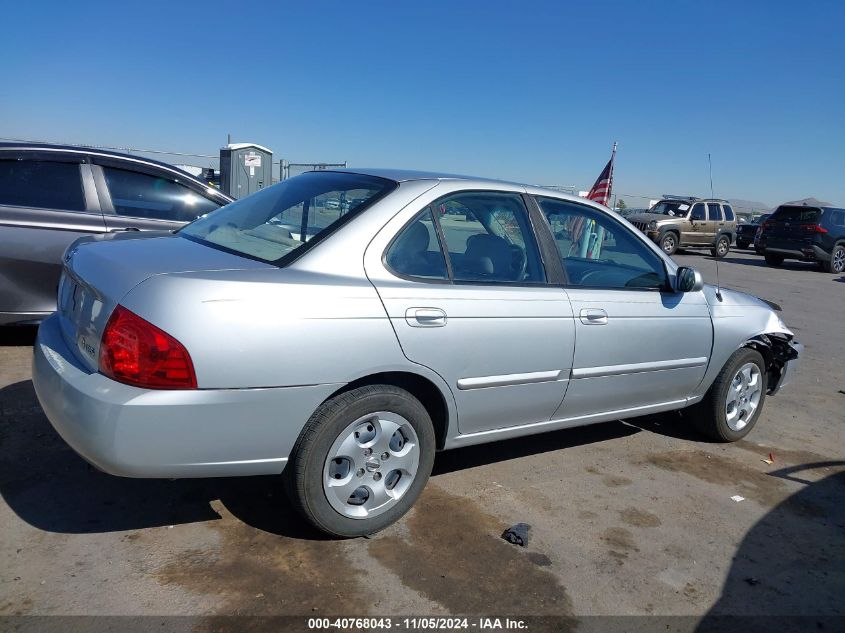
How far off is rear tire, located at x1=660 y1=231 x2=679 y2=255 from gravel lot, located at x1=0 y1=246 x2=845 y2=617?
684 inches

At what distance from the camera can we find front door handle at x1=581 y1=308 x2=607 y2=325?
355cm

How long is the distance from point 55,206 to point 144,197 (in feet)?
2.24

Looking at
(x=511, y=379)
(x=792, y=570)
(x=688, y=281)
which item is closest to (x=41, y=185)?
(x=511, y=379)

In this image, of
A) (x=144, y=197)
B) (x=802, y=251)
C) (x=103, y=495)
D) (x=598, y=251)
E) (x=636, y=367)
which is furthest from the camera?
(x=802, y=251)

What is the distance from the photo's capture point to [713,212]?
71.3ft

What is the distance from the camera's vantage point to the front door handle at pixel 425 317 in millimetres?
2910

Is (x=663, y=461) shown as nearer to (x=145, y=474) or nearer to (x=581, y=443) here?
(x=581, y=443)

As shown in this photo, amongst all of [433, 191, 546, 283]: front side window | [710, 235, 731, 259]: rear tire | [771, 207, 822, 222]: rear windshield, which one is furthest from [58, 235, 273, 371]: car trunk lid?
[710, 235, 731, 259]: rear tire

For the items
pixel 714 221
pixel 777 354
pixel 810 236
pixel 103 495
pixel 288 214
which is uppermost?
pixel 714 221

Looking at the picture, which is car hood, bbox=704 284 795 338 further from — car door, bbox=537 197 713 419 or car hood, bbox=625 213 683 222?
car hood, bbox=625 213 683 222

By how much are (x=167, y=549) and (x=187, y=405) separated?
80cm

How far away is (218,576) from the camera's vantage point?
2689 mm

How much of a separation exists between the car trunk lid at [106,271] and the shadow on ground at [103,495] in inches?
31.8

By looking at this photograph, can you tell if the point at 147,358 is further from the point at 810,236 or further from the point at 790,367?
the point at 810,236
